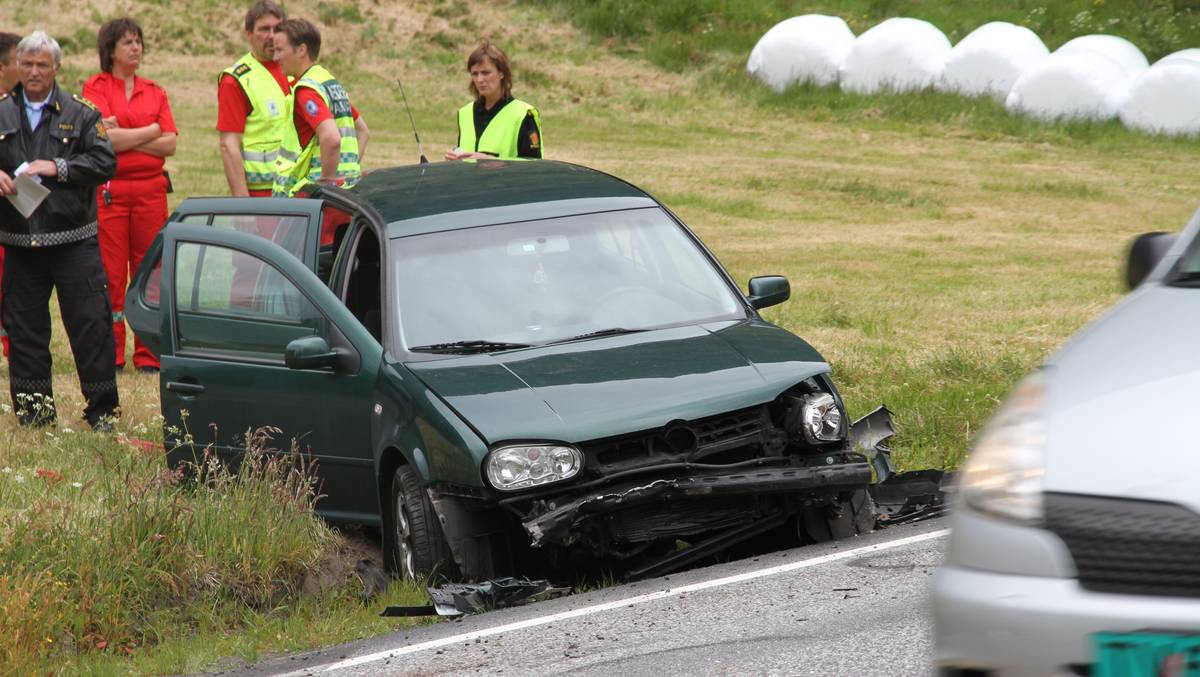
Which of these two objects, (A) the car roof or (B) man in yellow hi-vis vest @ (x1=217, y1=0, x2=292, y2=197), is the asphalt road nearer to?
(A) the car roof

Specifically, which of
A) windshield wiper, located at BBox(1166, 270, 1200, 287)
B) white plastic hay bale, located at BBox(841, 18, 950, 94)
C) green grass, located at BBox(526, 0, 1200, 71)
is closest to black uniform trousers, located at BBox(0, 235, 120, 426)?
windshield wiper, located at BBox(1166, 270, 1200, 287)

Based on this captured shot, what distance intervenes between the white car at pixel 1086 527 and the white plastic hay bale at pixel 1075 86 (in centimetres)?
2313

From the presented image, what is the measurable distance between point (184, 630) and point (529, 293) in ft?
6.17

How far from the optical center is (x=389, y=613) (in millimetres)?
5781

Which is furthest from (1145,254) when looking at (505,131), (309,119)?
(309,119)

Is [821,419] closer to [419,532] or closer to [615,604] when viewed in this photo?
[615,604]

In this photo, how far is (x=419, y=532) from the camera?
6035 mm

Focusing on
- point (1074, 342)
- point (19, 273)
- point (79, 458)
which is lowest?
point (79, 458)

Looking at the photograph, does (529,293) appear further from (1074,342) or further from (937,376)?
(937,376)

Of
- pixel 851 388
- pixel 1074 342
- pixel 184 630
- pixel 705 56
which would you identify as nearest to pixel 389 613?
pixel 184 630

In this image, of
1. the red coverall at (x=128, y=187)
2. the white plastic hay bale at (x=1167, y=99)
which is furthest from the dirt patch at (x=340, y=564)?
the white plastic hay bale at (x=1167, y=99)

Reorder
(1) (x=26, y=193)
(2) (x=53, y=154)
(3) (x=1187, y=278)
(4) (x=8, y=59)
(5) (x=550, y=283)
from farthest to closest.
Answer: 1. (4) (x=8, y=59)
2. (2) (x=53, y=154)
3. (1) (x=26, y=193)
4. (5) (x=550, y=283)
5. (3) (x=1187, y=278)

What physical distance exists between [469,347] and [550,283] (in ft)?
1.74

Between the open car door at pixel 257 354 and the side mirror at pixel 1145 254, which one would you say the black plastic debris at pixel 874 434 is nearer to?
the open car door at pixel 257 354
